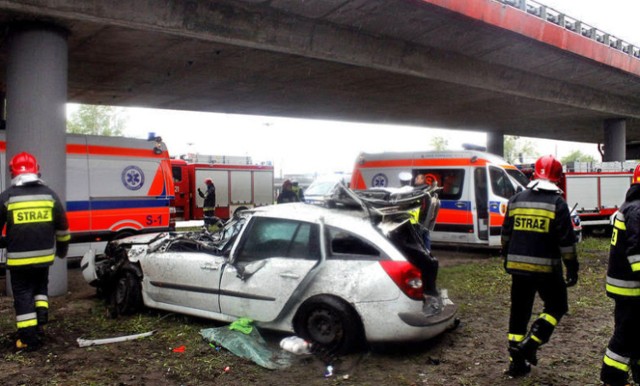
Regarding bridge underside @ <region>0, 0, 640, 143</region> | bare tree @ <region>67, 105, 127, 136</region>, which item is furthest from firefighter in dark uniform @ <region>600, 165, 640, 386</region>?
bare tree @ <region>67, 105, 127, 136</region>

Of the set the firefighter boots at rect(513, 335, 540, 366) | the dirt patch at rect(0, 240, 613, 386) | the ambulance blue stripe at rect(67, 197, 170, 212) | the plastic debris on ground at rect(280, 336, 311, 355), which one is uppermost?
the ambulance blue stripe at rect(67, 197, 170, 212)

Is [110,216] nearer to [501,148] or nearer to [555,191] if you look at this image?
[555,191]

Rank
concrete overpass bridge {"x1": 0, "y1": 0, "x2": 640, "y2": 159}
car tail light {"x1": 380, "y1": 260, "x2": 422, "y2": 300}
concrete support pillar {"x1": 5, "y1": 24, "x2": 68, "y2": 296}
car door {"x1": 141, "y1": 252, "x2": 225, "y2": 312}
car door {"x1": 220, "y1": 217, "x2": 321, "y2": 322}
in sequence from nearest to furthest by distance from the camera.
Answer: car tail light {"x1": 380, "y1": 260, "x2": 422, "y2": 300} → car door {"x1": 220, "y1": 217, "x2": 321, "y2": 322} → car door {"x1": 141, "y1": 252, "x2": 225, "y2": 312} → concrete support pillar {"x1": 5, "y1": 24, "x2": 68, "y2": 296} → concrete overpass bridge {"x1": 0, "y1": 0, "x2": 640, "y2": 159}

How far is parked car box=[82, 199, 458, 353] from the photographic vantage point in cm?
Result: 456

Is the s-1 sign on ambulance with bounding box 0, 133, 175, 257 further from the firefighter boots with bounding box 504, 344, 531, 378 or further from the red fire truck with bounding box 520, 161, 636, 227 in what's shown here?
the red fire truck with bounding box 520, 161, 636, 227

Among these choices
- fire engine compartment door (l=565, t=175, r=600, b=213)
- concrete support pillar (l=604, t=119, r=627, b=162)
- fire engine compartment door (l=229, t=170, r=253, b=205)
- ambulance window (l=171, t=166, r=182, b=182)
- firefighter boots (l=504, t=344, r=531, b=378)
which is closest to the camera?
firefighter boots (l=504, t=344, r=531, b=378)

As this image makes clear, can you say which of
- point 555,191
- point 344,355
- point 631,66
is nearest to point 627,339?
point 555,191

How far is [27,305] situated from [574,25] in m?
12.6

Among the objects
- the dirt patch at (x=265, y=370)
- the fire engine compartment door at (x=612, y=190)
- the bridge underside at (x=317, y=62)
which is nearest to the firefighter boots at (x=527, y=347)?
the dirt patch at (x=265, y=370)

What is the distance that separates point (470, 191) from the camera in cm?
1151

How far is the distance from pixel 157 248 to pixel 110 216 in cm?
407

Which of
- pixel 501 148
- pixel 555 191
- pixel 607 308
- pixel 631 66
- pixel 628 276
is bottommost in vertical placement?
pixel 607 308

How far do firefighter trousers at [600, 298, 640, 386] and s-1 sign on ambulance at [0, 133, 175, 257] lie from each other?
27.3 ft

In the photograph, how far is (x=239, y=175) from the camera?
64.3 ft
